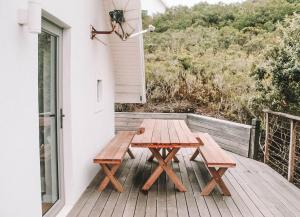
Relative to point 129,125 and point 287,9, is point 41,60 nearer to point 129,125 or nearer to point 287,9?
point 129,125

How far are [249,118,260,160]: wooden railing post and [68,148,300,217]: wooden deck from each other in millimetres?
839

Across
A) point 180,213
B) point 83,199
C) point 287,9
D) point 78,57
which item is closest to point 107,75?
point 78,57

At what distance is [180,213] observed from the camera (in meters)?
3.85

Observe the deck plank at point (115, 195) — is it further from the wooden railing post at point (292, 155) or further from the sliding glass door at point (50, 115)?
the wooden railing post at point (292, 155)

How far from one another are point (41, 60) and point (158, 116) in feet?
19.6

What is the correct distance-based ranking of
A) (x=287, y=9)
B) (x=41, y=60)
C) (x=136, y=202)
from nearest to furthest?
(x=41, y=60) → (x=136, y=202) → (x=287, y=9)

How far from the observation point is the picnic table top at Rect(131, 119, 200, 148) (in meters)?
4.32

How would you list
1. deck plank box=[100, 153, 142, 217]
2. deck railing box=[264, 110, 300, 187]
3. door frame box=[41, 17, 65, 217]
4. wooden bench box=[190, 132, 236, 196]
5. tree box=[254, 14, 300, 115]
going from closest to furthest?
door frame box=[41, 17, 65, 217] < deck plank box=[100, 153, 142, 217] < wooden bench box=[190, 132, 236, 196] < deck railing box=[264, 110, 300, 187] < tree box=[254, 14, 300, 115]

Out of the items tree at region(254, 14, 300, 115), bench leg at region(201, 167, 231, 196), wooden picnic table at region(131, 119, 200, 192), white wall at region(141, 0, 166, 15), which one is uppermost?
white wall at region(141, 0, 166, 15)

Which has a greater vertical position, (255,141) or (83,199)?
(255,141)

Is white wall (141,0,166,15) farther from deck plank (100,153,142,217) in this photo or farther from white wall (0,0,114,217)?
deck plank (100,153,142,217)

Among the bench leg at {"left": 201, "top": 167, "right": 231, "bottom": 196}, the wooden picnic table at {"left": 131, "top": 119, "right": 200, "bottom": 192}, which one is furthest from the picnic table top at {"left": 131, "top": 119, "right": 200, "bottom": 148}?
the bench leg at {"left": 201, "top": 167, "right": 231, "bottom": 196}

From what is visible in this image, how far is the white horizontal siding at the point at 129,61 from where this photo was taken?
577 centimetres

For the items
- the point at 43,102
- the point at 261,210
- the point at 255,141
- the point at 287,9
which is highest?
the point at 287,9
